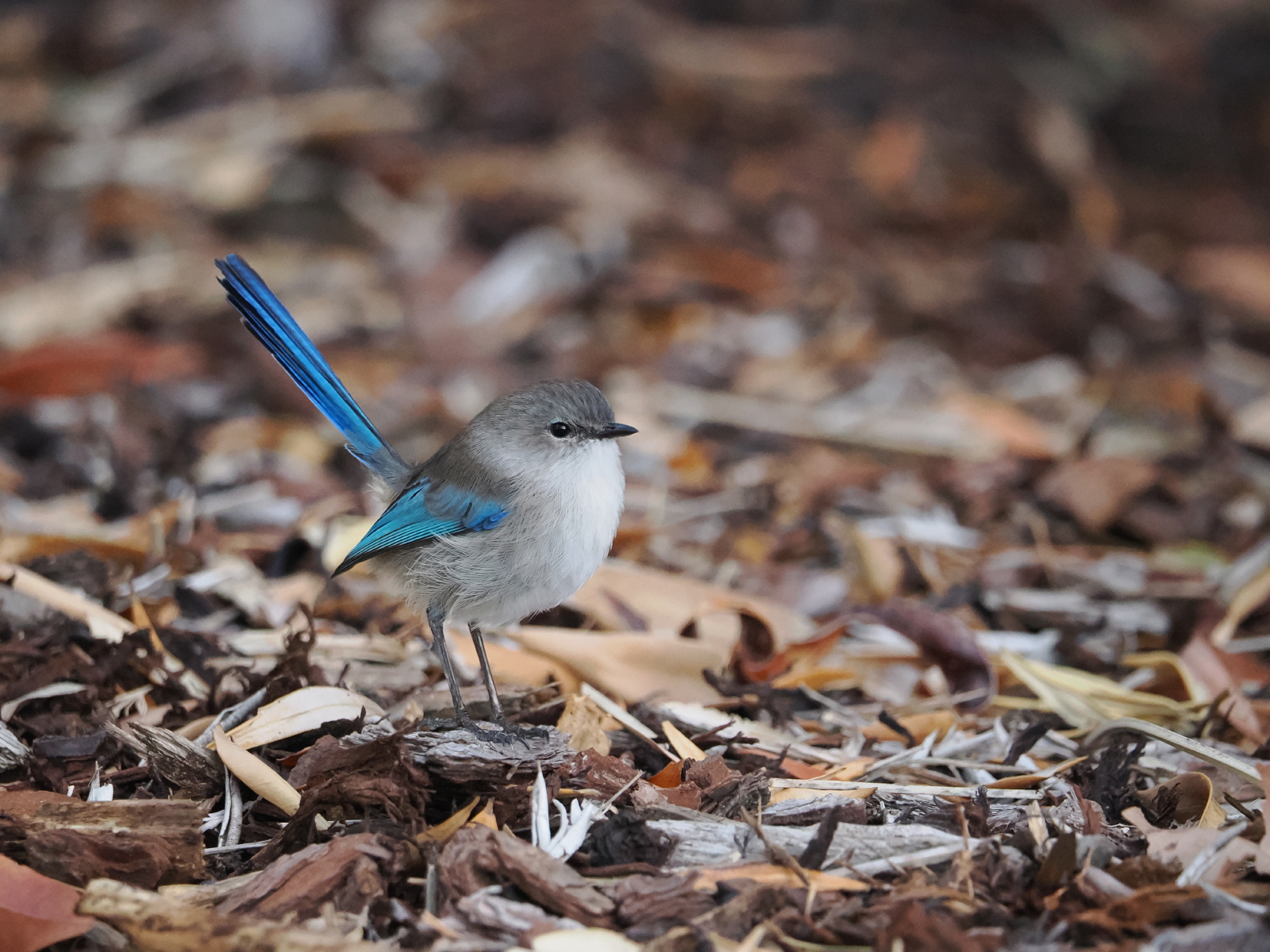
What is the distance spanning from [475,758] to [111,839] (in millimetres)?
848

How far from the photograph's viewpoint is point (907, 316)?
309 inches

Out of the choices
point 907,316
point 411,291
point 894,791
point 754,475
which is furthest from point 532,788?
point 907,316

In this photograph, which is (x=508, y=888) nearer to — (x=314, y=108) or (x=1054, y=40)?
(x=314, y=108)

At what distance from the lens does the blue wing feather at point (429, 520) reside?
3.77 m

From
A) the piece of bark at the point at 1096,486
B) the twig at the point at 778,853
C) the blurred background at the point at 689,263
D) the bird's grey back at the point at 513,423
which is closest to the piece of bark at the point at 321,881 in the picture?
the twig at the point at 778,853

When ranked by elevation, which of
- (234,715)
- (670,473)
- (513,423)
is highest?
(513,423)

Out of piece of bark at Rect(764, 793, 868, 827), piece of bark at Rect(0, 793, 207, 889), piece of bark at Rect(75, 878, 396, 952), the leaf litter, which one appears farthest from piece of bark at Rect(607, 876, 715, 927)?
piece of bark at Rect(0, 793, 207, 889)

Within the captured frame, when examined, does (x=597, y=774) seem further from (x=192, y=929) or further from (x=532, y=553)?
(x=192, y=929)

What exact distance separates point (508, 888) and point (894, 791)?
1.06 metres

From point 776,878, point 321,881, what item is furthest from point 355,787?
point 776,878

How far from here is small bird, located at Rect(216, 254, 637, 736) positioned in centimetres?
362

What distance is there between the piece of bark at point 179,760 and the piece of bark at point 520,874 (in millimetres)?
796

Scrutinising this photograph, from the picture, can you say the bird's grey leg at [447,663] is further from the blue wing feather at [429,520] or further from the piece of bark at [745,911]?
the piece of bark at [745,911]

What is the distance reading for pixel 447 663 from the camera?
366 cm
